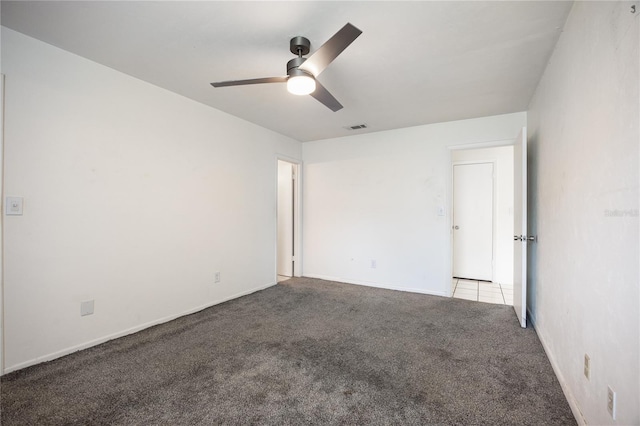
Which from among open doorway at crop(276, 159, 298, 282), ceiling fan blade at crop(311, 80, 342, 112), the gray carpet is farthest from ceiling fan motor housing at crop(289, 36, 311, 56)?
open doorway at crop(276, 159, 298, 282)

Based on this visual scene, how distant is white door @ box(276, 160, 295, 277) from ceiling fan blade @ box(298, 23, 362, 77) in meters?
3.18

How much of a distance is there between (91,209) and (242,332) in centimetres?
165

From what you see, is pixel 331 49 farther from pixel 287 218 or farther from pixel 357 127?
pixel 287 218

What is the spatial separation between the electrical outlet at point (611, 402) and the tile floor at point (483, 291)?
2.55m

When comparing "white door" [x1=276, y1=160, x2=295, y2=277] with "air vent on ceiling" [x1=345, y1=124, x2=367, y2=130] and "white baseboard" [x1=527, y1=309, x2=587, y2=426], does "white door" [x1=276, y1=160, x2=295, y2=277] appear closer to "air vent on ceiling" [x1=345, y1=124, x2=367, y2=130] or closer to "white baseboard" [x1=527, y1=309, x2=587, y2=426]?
"air vent on ceiling" [x1=345, y1=124, x2=367, y2=130]

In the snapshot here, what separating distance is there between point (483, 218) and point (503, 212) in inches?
11.7

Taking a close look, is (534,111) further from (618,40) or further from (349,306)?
(349,306)

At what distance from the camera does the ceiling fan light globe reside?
1806 mm

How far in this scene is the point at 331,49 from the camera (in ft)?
5.20

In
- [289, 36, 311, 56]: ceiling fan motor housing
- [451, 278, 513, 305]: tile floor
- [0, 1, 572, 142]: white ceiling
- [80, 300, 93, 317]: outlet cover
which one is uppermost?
[0, 1, 572, 142]: white ceiling

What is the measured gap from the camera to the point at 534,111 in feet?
9.33

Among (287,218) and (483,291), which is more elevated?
(287,218)

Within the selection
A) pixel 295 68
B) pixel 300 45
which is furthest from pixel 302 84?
pixel 300 45

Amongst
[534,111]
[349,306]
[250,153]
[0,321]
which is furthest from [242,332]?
[534,111]
